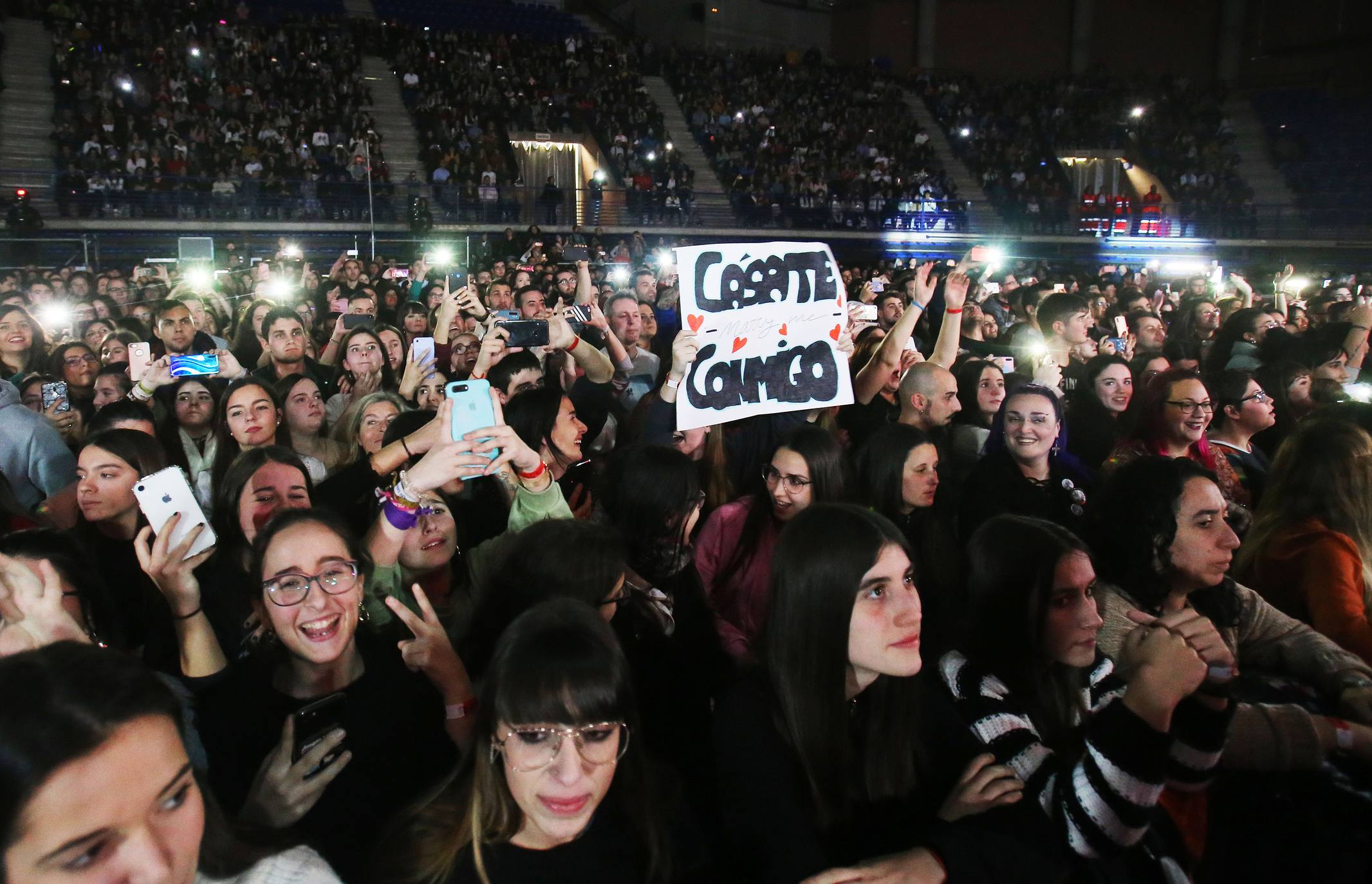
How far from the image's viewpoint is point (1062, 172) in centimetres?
2608

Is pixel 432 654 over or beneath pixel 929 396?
beneath

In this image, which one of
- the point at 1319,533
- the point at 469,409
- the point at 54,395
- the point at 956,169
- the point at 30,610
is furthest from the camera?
the point at 956,169

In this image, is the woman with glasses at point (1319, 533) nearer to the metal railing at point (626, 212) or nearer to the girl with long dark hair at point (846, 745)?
the girl with long dark hair at point (846, 745)

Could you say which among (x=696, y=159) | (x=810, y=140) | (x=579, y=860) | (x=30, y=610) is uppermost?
(x=810, y=140)

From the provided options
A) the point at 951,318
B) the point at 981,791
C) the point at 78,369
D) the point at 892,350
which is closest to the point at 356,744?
the point at 981,791

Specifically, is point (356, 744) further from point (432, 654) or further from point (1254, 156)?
point (1254, 156)

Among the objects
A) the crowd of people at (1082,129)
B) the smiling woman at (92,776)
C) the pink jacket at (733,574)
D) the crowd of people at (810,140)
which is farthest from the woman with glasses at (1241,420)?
the crowd of people at (1082,129)

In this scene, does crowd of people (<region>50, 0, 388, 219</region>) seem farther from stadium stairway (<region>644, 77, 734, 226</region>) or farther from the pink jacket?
the pink jacket

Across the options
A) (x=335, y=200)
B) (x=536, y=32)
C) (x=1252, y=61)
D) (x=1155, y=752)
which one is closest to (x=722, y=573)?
(x=1155, y=752)

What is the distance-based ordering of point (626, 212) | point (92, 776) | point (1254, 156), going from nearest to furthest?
point (92, 776), point (626, 212), point (1254, 156)

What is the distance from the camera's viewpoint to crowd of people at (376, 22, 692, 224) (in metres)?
20.0

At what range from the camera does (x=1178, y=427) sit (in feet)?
12.9

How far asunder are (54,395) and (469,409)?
3117 mm

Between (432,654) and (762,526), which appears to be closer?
(432,654)
